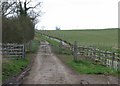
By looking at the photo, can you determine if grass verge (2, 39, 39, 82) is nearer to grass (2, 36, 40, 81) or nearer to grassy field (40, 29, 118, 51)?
grass (2, 36, 40, 81)

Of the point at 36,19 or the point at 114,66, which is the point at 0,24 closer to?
the point at 114,66

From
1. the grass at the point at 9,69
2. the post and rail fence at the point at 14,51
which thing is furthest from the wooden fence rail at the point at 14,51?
the grass at the point at 9,69

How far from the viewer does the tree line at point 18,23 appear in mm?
Result: 31078

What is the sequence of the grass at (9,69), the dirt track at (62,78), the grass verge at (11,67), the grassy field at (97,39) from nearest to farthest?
the dirt track at (62,78) → the grass at (9,69) → the grass verge at (11,67) → the grassy field at (97,39)

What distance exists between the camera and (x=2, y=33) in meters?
29.3

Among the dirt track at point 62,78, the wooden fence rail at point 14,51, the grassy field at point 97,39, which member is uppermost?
the wooden fence rail at point 14,51

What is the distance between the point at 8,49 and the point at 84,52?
10.3 meters

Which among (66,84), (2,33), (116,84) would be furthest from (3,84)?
(2,33)

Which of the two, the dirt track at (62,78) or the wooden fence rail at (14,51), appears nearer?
the dirt track at (62,78)

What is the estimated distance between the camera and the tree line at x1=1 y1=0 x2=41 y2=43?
31.1 metres

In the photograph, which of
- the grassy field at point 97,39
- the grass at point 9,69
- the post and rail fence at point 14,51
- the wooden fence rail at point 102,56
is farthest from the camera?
the grassy field at point 97,39

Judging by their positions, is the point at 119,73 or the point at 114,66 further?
the point at 114,66

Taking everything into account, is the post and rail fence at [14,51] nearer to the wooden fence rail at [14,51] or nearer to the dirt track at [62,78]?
the wooden fence rail at [14,51]

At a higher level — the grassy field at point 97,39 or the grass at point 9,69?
the grass at point 9,69
